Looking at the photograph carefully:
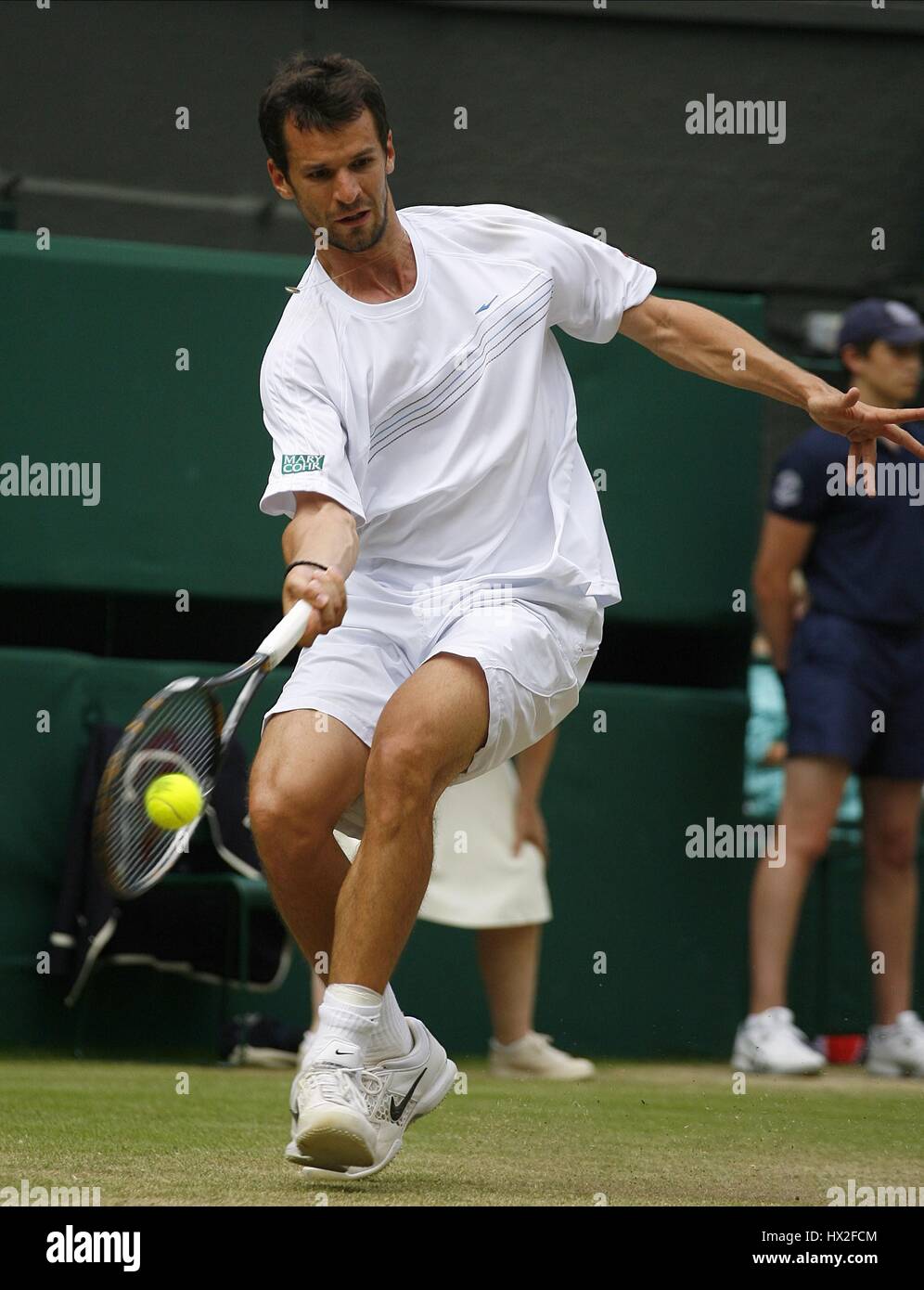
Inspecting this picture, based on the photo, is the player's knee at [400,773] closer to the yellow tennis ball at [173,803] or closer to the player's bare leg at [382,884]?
the player's bare leg at [382,884]

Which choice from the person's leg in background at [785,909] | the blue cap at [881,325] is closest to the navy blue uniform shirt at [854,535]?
the blue cap at [881,325]

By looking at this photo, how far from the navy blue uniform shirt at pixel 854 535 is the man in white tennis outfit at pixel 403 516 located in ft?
6.94

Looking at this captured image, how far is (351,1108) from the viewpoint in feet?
10.2

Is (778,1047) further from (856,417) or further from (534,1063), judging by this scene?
(856,417)

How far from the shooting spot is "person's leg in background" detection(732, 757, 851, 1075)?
5.47 m

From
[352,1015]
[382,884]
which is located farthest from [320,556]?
[352,1015]

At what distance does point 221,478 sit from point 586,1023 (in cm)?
194

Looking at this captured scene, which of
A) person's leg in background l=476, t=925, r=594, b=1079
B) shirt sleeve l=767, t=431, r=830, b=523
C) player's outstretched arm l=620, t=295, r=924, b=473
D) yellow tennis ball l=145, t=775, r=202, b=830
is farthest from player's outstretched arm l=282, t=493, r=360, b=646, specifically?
shirt sleeve l=767, t=431, r=830, b=523

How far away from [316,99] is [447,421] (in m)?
0.57

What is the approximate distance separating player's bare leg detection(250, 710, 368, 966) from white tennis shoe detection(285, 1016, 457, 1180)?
1.00 ft

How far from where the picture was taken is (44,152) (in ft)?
21.6

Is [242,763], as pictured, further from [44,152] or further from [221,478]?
[44,152]

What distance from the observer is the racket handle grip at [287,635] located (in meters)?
3.06

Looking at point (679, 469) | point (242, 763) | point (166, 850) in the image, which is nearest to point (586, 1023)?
point (242, 763)
